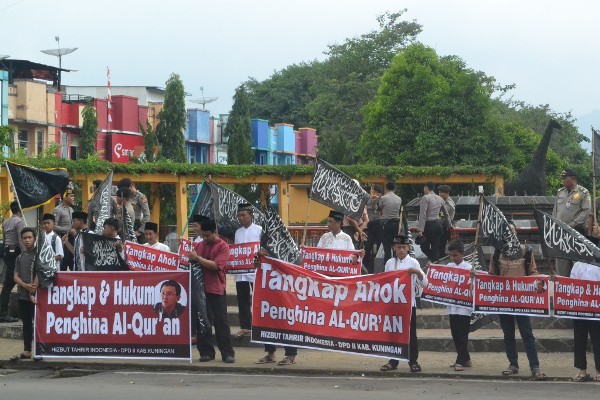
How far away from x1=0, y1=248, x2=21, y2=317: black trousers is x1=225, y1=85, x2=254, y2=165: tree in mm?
46931

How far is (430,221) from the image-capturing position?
19531mm

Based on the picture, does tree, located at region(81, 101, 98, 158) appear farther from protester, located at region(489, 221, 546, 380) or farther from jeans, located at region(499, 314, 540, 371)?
jeans, located at region(499, 314, 540, 371)

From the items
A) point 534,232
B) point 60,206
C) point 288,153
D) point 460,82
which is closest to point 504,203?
point 534,232

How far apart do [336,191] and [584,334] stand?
4526mm

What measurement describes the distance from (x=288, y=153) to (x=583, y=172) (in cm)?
2501

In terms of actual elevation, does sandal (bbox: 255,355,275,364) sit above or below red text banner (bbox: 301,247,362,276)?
below

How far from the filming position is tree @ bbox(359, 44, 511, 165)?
52.9 meters

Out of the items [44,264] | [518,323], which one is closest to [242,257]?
[44,264]

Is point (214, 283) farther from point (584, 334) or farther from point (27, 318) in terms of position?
point (584, 334)

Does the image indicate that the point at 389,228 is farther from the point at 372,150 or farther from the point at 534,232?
the point at 372,150

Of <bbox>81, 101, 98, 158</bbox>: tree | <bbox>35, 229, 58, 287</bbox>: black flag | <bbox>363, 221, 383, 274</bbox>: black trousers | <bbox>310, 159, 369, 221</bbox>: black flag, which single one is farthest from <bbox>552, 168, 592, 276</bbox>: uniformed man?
<bbox>81, 101, 98, 158</bbox>: tree

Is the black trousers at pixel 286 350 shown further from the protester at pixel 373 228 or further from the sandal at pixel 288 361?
the protester at pixel 373 228

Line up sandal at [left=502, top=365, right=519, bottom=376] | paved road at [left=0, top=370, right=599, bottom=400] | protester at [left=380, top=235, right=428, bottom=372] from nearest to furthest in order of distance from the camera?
paved road at [left=0, top=370, right=599, bottom=400], sandal at [left=502, top=365, right=519, bottom=376], protester at [left=380, top=235, right=428, bottom=372]

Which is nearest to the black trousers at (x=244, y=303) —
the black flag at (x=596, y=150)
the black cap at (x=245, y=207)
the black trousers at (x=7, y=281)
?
the black cap at (x=245, y=207)
